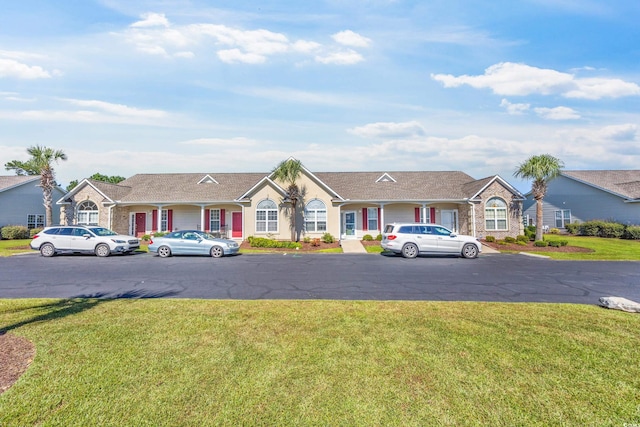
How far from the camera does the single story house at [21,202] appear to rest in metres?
30.6

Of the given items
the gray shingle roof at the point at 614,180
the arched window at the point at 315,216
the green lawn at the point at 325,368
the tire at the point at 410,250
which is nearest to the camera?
the green lawn at the point at 325,368

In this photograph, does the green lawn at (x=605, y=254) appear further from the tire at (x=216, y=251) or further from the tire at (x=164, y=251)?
the tire at (x=164, y=251)

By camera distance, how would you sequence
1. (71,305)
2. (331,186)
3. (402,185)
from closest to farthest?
(71,305), (402,185), (331,186)

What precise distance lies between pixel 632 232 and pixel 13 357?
35317mm

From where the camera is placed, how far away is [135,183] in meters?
29.9

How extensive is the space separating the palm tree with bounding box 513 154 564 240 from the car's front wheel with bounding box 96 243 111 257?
27100 mm

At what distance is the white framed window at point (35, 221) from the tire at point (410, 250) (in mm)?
36002

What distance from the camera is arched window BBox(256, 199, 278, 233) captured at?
25000 millimetres

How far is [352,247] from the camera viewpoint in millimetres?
21797

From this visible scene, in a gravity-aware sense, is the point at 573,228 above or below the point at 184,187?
below

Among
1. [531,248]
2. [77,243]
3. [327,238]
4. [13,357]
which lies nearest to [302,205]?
[327,238]

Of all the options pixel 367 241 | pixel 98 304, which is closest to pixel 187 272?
pixel 98 304

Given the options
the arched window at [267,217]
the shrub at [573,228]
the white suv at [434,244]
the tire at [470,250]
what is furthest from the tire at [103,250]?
the shrub at [573,228]

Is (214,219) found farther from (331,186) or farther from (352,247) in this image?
(352,247)
